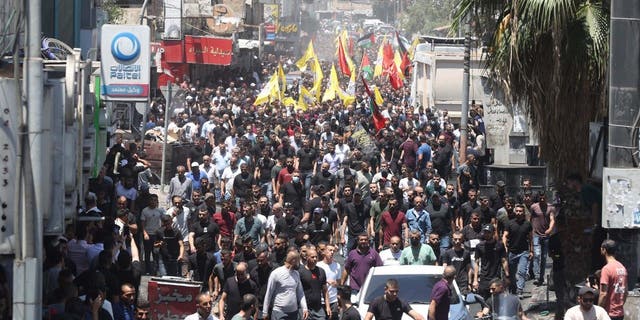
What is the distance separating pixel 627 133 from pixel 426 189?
10267 millimetres

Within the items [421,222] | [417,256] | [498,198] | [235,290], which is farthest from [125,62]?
[235,290]

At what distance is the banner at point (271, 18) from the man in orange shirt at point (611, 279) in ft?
307

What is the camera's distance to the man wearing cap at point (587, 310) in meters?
12.3

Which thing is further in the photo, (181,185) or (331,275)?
(181,185)

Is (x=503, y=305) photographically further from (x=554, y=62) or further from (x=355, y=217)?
(x=355, y=217)

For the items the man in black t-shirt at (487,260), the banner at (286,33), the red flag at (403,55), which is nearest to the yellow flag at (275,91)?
the red flag at (403,55)

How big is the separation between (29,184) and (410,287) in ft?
20.2

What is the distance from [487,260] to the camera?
57.8 feet

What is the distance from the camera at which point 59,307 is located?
11727 mm

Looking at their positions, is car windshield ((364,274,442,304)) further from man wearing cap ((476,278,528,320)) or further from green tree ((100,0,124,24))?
green tree ((100,0,124,24))

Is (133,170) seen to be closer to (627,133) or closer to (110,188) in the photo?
(110,188)

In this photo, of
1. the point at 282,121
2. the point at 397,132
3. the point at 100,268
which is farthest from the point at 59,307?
the point at 282,121

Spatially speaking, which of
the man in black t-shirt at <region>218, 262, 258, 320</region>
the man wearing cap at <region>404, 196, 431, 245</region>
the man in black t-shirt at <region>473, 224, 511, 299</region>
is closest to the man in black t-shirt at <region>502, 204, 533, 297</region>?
the man in black t-shirt at <region>473, 224, 511, 299</region>

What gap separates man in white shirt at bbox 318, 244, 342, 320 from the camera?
15984mm
